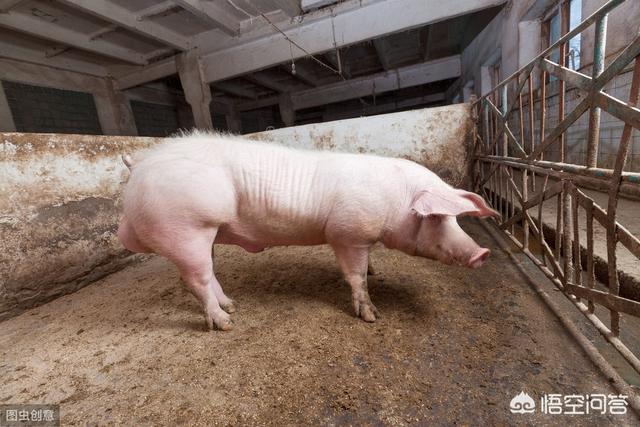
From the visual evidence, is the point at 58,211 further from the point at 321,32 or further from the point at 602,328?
the point at 321,32

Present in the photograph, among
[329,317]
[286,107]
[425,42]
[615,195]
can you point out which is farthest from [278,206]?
[286,107]

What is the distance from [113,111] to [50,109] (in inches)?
66.8

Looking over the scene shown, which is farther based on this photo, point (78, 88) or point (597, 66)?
point (78, 88)

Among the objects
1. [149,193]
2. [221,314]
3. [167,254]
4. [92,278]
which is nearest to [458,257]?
[221,314]

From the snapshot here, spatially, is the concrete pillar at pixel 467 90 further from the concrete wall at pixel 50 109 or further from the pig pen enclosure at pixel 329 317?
the concrete wall at pixel 50 109

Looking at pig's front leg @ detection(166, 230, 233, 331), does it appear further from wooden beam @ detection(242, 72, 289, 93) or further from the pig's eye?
wooden beam @ detection(242, 72, 289, 93)

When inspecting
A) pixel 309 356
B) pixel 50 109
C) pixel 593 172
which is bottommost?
pixel 309 356

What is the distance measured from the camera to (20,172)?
270 cm

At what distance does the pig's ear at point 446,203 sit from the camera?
76.4 inches

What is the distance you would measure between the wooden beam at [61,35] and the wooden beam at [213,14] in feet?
11.0

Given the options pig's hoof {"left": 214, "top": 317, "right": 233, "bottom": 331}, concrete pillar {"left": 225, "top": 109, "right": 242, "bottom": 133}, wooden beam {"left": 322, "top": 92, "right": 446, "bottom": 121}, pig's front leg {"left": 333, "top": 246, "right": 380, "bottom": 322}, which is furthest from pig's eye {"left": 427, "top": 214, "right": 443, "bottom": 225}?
wooden beam {"left": 322, "top": 92, "right": 446, "bottom": 121}

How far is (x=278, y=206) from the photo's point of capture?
2.22 meters

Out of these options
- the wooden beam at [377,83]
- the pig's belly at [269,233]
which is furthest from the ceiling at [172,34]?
the pig's belly at [269,233]

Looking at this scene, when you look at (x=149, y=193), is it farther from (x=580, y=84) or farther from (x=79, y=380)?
(x=580, y=84)
